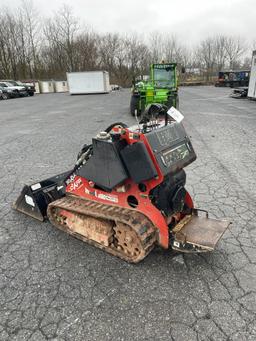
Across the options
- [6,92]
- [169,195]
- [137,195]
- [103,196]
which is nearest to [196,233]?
[169,195]

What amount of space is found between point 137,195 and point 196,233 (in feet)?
2.54

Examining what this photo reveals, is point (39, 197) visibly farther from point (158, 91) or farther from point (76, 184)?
point (158, 91)

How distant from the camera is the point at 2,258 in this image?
3.16 metres

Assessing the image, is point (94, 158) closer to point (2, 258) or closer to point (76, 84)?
point (2, 258)

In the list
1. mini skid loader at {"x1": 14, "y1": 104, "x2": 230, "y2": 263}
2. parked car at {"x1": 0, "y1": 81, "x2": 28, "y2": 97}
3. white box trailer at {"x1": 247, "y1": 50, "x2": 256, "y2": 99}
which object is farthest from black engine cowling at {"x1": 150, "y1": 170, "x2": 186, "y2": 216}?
parked car at {"x1": 0, "y1": 81, "x2": 28, "y2": 97}

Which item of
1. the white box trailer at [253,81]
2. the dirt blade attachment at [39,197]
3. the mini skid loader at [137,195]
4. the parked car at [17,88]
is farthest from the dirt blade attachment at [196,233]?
the parked car at [17,88]

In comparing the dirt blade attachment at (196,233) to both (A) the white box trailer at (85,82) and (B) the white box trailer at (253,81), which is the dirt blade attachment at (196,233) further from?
(A) the white box trailer at (85,82)

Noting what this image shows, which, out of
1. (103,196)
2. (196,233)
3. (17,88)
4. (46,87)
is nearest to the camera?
(196,233)

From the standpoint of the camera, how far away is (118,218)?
2.84 meters

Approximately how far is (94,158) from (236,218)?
220cm

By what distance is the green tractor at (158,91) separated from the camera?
42.2 ft

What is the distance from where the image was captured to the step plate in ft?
9.16

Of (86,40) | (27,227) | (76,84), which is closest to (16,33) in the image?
(86,40)

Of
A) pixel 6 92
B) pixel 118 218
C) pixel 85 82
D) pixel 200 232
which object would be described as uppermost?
pixel 118 218
